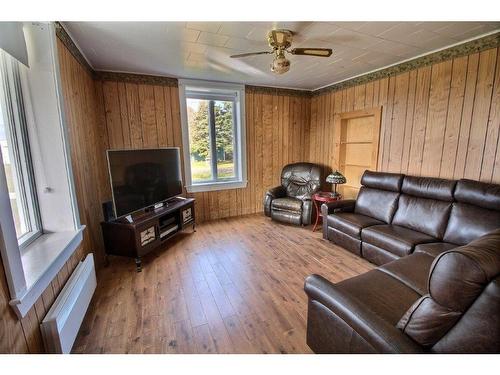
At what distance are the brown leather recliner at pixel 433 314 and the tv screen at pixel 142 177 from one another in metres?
2.14

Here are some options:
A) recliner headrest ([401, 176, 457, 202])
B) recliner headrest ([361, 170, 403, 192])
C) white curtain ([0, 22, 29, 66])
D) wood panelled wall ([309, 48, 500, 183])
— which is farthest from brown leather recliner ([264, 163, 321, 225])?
white curtain ([0, 22, 29, 66])

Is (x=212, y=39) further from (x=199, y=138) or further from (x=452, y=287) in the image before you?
(x=452, y=287)

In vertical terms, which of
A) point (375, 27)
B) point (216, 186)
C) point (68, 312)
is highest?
point (375, 27)

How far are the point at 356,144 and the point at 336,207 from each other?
4.66 ft

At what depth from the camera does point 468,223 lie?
7.16 feet

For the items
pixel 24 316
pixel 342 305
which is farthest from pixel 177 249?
pixel 342 305

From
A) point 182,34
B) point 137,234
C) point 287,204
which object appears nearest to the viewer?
point 182,34

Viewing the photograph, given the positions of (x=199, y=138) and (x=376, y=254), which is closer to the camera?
(x=376, y=254)

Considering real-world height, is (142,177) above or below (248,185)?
above

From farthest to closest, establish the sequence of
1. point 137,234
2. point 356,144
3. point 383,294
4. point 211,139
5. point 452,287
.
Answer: point 211,139 < point 356,144 < point 137,234 < point 383,294 < point 452,287

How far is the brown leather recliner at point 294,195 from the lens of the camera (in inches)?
147

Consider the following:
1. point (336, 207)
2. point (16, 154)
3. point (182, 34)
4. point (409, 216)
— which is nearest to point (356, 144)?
point (336, 207)

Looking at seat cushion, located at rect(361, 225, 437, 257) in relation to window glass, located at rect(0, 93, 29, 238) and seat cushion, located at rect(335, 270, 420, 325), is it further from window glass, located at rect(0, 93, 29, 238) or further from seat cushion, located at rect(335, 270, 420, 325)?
window glass, located at rect(0, 93, 29, 238)

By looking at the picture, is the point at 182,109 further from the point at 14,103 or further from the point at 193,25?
the point at 14,103
